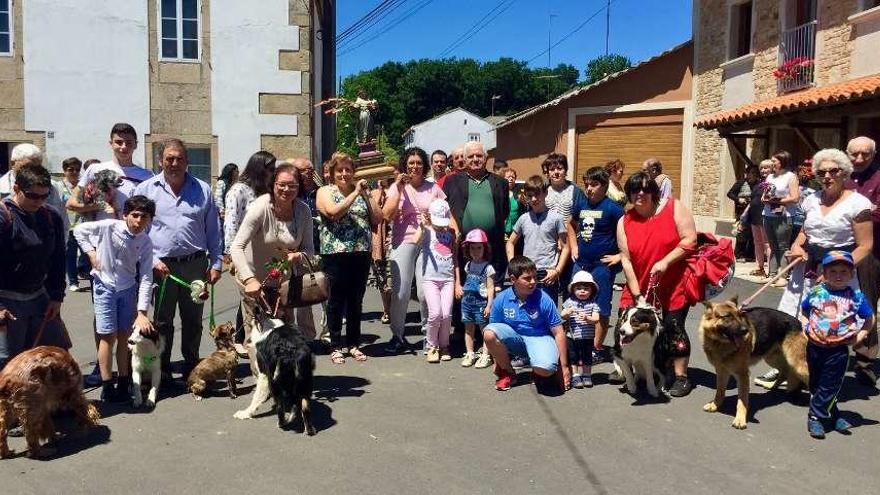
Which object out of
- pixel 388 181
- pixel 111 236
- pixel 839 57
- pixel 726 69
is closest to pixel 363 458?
pixel 111 236

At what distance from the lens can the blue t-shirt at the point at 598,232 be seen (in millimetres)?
6129

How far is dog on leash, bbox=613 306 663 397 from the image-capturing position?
507 centimetres

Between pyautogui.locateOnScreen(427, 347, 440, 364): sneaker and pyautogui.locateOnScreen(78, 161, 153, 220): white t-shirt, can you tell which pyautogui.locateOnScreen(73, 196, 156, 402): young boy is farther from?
pyautogui.locateOnScreen(427, 347, 440, 364): sneaker

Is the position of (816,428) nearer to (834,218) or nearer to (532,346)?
(834,218)

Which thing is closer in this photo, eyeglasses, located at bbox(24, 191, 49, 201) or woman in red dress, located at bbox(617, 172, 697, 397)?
eyeglasses, located at bbox(24, 191, 49, 201)

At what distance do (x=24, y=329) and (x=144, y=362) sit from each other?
0.83m

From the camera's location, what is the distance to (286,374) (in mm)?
4605

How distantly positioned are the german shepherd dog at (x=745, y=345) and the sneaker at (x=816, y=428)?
0.40 m

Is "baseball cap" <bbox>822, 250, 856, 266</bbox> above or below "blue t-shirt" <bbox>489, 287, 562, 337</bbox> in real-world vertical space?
above

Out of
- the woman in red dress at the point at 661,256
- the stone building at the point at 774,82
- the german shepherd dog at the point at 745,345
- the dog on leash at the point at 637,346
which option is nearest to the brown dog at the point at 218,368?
the dog on leash at the point at 637,346

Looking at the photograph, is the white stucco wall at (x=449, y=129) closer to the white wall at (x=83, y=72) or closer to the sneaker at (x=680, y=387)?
the white wall at (x=83, y=72)

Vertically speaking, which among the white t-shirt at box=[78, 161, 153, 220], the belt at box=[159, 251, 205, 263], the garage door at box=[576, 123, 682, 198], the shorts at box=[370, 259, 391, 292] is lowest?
the shorts at box=[370, 259, 391, 292]

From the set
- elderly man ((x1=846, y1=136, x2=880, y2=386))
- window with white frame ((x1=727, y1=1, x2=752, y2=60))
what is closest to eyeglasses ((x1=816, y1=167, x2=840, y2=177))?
elderly man ((x1=846, y1=136, x2=880, y2=386))

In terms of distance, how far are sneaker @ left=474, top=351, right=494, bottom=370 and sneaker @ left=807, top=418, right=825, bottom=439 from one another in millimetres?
2644
